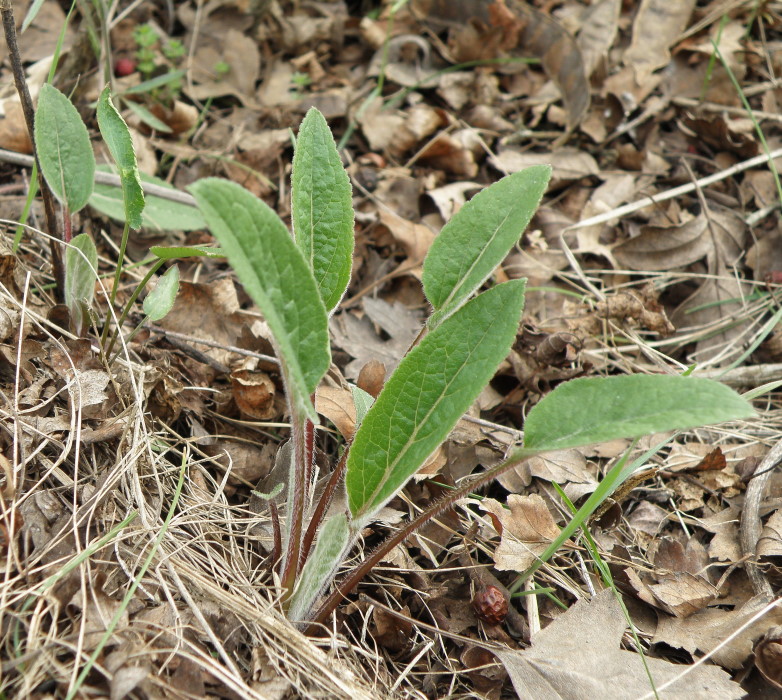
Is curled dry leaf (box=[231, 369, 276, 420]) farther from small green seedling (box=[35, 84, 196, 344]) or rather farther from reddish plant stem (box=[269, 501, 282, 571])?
reddish plant stem (box=[269, 501, 282, 571])

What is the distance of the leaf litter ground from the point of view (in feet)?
4.56

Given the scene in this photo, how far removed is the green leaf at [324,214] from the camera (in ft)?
4.66

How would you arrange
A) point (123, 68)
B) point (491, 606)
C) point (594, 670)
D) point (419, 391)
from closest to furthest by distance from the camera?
point (419, 391) < point (594, 670) < point (491, 606) < point (123, 68)

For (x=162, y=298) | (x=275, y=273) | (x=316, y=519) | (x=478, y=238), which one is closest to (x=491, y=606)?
(x=316, y=519)

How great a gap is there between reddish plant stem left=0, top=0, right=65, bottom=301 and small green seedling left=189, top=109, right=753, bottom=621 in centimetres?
78

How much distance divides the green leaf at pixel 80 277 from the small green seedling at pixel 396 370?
0.64 metres

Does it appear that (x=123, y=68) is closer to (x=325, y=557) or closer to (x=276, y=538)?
(x=276, y=538)

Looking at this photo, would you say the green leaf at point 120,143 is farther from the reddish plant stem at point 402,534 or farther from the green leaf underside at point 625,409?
the green leaf underside at point 625,409

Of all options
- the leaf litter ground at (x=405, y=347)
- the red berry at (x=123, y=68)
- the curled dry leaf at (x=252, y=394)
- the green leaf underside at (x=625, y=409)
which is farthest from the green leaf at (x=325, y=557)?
the red berry at (x=123, y=68)

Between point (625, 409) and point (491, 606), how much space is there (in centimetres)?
→ 63

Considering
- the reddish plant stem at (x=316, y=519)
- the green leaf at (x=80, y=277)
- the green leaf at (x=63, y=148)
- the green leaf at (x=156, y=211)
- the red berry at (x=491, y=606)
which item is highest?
the green leaf at (x=63, y=148)

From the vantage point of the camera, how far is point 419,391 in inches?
51.7

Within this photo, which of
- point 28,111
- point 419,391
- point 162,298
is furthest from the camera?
point 28,111

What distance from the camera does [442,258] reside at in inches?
57.9
